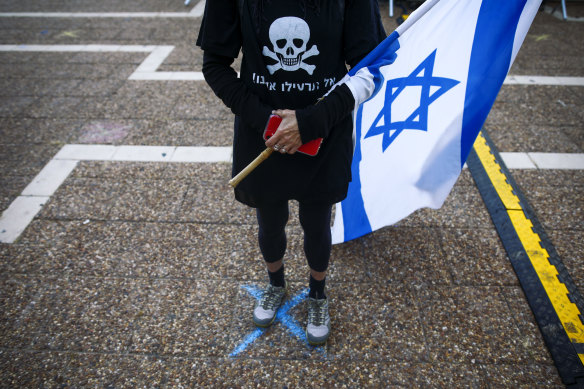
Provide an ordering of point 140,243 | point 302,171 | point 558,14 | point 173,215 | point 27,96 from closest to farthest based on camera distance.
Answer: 1. point 302,171
2. point 140,243
3. point 173,215
4. point 27,96
5. point 558,14

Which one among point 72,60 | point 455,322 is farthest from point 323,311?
point 72,60

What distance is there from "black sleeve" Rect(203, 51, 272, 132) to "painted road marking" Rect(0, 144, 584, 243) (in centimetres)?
207

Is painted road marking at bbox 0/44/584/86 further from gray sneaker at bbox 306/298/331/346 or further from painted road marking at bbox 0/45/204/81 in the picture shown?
gray sneaker at bbox 306/298/331/346

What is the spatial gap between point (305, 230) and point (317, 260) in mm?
195

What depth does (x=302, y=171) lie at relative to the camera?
5.50ft

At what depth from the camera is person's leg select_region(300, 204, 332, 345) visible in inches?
73.2

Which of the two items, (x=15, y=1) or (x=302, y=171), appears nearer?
(x=302, y=171)

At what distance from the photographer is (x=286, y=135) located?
1458mm

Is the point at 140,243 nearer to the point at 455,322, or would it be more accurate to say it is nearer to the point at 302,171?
the point at 302,171

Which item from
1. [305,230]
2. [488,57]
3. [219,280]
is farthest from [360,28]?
[219,280]

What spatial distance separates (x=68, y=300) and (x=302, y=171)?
1.76 meters

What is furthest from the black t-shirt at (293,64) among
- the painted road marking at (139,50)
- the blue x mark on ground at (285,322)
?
the painted road marking at (139,50)

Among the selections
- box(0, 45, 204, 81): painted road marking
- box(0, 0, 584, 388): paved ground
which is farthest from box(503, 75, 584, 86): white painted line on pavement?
box(0, 45, 204, 81): painted road marking

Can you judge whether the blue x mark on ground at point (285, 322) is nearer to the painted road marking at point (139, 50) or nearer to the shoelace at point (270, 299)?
the shoelace at point (270, 299)
